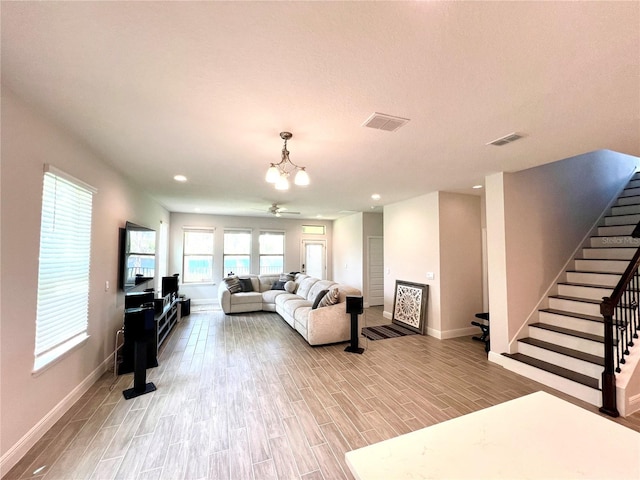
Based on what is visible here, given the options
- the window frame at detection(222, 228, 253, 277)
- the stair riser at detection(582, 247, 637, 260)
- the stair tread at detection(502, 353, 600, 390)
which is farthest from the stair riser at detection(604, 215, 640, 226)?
the window frame at detection(222, 228, 253, 277)

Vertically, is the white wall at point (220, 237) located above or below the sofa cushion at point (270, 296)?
above

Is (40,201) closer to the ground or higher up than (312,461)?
higher up

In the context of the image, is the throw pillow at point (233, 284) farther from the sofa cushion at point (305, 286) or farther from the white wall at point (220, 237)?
the sofa cushion at point (305, 286)

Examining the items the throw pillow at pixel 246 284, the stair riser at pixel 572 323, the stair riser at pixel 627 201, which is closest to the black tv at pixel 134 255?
the throw pillow at pixel 246 284

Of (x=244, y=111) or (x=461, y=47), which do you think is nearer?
(x=461, y=47)

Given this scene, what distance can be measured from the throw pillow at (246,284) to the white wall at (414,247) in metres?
3.61

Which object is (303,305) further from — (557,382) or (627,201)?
(627,201)

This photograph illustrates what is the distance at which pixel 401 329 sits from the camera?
5.36 metres

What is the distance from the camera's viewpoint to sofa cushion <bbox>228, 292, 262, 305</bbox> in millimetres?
6586

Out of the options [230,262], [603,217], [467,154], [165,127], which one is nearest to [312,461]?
[165,127]

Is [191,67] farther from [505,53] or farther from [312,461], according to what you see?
[312,461]

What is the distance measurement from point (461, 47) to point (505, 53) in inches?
10.8

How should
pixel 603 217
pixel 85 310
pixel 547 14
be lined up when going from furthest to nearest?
pixel 603 217 < pixel 85 310 < pixel 547 14

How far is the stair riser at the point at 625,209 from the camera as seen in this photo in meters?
4.33
